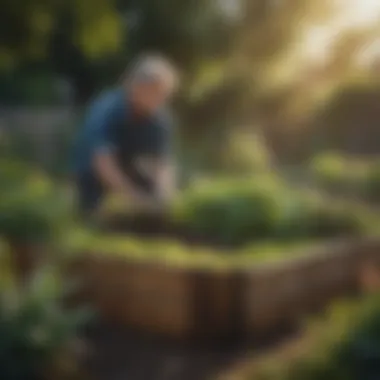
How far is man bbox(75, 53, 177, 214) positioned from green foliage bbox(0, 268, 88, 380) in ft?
0.57

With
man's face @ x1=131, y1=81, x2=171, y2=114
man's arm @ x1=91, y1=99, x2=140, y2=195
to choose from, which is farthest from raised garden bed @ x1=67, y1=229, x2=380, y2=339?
man's face @ x1=131, y1=81, x2=171, y2=114

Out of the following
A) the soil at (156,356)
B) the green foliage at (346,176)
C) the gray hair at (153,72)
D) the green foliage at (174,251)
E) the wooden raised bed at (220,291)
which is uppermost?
the gray hair at (153,72)

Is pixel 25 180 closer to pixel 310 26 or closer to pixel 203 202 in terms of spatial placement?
pixel 203 202

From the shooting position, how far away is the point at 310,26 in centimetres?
145

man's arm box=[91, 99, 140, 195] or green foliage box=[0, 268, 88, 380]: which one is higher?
man's arm box=[91, 99, 140, 195]

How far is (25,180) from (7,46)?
28 cm

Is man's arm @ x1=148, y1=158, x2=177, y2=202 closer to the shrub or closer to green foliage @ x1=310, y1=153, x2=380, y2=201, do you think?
the shrub

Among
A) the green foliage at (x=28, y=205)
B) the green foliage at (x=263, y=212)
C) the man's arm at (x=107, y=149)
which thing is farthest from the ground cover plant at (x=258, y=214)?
the green foliage at (x=28, y=205)

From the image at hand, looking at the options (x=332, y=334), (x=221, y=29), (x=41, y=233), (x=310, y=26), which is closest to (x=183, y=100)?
(x=221, y=29)

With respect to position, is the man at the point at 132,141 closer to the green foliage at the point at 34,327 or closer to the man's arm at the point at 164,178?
the man's arm at the point at 164,178

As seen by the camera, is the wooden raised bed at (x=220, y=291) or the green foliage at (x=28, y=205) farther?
the green foliage at (x=28, y=205)

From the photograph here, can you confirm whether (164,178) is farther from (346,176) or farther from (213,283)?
(346,176)

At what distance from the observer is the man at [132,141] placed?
4.92 ft

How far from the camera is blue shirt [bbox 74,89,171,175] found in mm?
1508
